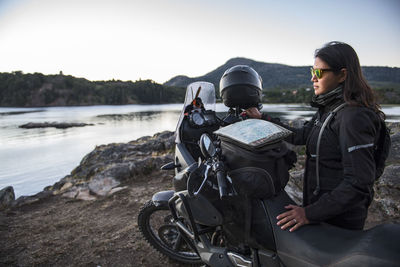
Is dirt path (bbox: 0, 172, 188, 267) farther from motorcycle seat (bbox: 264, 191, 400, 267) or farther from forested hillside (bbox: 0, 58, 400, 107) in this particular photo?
forested hillside (bbox: 0, 58, 400, 107)

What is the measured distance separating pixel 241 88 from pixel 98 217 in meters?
3.91

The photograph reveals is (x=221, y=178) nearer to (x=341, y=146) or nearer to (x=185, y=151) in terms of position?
(x=341, y=146)

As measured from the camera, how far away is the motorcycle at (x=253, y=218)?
1.32m

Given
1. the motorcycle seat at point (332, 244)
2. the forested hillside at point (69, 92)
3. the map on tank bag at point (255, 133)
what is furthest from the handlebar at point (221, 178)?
the forested hillside at point (69, 92)

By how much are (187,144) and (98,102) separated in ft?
340

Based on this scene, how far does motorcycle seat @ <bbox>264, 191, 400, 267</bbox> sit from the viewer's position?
1228 millimetres

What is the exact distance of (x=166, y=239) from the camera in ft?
10.5

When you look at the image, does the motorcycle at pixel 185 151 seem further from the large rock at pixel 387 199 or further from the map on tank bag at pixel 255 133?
the large rock at pixel 387 199

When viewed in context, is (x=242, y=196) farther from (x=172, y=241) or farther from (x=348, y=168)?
(x=172, y=241)

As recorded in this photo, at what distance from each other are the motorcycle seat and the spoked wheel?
5.61ft

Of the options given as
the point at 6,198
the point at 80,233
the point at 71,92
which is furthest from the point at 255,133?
the point at 71,92

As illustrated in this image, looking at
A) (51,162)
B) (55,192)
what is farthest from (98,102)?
(55,192)

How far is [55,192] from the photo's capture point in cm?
685

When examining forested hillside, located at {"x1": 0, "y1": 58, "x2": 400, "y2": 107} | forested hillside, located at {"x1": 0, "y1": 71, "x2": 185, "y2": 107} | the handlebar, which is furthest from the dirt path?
forested hillside, located at {"x1": 0, "y1": 71, "x2": 185, "y2": 107}
